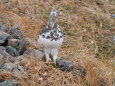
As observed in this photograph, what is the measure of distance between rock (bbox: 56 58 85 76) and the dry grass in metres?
0.08

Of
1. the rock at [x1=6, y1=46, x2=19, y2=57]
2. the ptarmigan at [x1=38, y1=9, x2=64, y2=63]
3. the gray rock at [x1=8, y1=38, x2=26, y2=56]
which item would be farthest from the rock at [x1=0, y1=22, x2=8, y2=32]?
the ptarmigan at [x1=38, y1=9, x2=64, y2=63]

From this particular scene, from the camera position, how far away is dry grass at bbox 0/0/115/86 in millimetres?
5504

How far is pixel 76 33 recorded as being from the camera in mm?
8227

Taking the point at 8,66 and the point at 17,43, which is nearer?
the point at 8,66

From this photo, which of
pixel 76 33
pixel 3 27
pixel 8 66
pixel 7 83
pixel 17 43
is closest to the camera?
pixel 7 83

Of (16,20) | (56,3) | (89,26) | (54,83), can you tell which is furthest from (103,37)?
(54,83)

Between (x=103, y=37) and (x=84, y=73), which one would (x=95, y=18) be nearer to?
(x=103, y=37)

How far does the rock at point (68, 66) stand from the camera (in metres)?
5.70

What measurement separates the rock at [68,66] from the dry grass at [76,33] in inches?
3.2

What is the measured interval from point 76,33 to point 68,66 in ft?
8.35

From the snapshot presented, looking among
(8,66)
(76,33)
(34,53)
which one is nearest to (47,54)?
(34,53)

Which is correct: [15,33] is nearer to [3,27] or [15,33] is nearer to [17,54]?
[3,27]

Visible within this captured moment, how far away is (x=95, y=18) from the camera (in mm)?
9031

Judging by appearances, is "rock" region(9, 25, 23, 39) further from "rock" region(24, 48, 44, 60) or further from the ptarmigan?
the ptarmigan
